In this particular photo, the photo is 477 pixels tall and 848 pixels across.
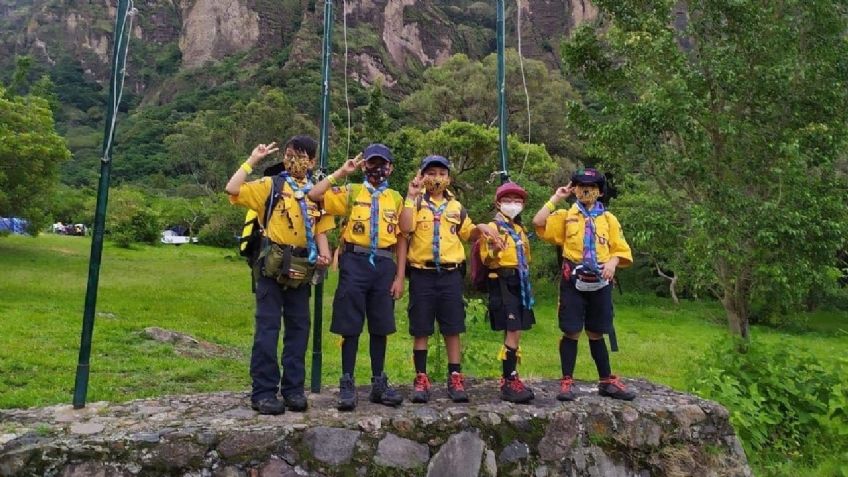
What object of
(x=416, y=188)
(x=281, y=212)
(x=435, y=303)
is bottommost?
(x=435, y=303)

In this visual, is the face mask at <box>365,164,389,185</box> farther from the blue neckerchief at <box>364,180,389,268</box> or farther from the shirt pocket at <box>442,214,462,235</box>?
the shirt pocket at <box>442,214,462,235</box>

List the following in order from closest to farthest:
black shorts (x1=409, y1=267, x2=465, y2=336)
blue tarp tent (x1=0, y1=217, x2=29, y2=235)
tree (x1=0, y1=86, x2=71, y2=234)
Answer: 1. black shorts (x1=409, y1=267, x2=465, y2=336)
2. tree (x1=0, y1=86, x2=71, y2=234)
3. blue tarp tent (x1=0, y1=217, x2=29, y2=235)

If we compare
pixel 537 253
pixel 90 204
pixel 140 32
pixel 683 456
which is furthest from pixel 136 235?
pixel 140 32

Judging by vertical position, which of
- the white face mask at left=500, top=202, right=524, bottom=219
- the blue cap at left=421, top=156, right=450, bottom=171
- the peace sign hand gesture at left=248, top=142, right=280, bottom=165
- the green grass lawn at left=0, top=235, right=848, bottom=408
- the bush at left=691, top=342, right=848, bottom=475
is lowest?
the green grass lawn at left=0, top=235, right=848, bottom=408

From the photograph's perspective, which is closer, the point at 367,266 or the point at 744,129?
the point at 367,266

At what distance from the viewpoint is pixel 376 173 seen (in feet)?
14.9

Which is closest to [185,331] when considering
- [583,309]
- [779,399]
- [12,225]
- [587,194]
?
[583,309]

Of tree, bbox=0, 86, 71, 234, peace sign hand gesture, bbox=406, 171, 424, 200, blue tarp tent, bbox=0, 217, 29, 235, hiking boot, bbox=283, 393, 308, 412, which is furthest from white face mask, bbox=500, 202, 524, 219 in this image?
blue tarp tent, bbox=0, 217, 29, 235

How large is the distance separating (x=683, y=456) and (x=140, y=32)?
132m

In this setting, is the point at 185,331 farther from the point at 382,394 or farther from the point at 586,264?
the point at 586,264

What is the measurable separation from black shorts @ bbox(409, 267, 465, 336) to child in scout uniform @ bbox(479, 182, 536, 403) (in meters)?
0.33

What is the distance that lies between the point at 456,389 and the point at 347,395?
2.84ft

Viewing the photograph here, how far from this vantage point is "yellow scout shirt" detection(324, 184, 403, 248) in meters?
4.38

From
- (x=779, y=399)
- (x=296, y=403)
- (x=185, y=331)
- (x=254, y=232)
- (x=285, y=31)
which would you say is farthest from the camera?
(x=285, y=31)
